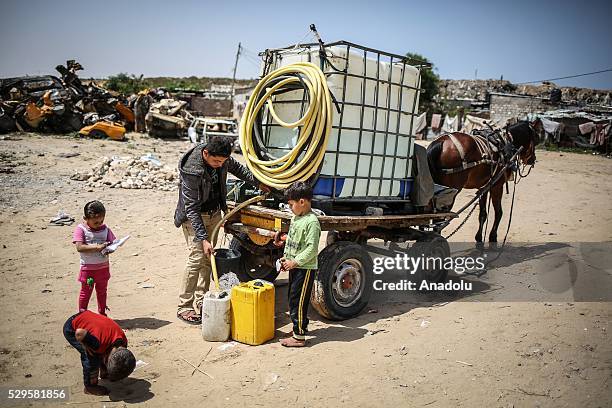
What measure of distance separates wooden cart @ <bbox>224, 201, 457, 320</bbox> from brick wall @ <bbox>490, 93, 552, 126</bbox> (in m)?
24.7

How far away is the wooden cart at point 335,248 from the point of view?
4707 mm

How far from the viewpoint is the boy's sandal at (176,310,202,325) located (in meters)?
4.84

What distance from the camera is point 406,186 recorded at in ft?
19.3

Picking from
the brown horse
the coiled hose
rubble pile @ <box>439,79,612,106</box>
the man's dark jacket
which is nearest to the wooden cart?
the coiled hose

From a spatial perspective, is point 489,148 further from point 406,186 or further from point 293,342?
point 293,342

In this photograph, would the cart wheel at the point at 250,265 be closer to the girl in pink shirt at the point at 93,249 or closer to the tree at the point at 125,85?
the girl in pink shirt at the point at 93,249

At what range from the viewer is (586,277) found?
21.2 feet

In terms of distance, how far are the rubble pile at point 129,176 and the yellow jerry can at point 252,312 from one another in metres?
7.79

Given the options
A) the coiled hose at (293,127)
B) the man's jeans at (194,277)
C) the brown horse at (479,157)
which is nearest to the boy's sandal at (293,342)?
the coiled hose at (293,127)

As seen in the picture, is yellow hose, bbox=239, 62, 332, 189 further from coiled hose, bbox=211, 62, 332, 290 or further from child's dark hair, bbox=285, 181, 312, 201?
child's dark hair, bbox=285, 181, 312, 201

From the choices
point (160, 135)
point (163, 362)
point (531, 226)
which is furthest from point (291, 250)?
point (160, 135)

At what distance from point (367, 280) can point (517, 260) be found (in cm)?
366

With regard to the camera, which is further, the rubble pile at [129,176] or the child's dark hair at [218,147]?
the rubble pile at [129,176]

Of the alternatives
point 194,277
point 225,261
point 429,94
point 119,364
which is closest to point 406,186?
point 225,261
